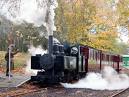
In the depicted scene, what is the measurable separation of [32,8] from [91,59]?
15.0ft

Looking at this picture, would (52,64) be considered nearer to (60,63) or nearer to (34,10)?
(60,63)

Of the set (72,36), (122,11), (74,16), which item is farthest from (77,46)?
(122,11)

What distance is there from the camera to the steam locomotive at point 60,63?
18.8 meters

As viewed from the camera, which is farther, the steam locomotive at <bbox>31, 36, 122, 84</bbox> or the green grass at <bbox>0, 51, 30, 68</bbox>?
the green grass at <bbox>0, 51, 30, 68</bbox>

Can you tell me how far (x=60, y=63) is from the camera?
18859 mm

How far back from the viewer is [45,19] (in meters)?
21.5

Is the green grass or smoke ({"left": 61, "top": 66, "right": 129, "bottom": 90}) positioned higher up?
the green grass

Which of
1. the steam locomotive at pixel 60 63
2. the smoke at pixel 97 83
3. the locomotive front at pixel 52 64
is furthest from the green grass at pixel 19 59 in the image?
the locomotive front at pixel 52 64

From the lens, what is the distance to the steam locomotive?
18812 millimetres

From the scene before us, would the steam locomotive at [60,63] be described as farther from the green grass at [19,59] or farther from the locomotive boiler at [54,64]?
the green grass at [19,59]

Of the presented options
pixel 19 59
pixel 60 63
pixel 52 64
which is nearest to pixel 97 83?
pixel 60 63

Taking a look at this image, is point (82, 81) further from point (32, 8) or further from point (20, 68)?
point (20, 68)

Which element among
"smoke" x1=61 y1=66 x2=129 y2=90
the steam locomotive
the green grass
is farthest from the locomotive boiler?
the green grass

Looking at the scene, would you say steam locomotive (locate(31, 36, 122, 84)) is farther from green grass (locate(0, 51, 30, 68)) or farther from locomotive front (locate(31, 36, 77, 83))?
green grass (locate(0, 51, 30, 68))
